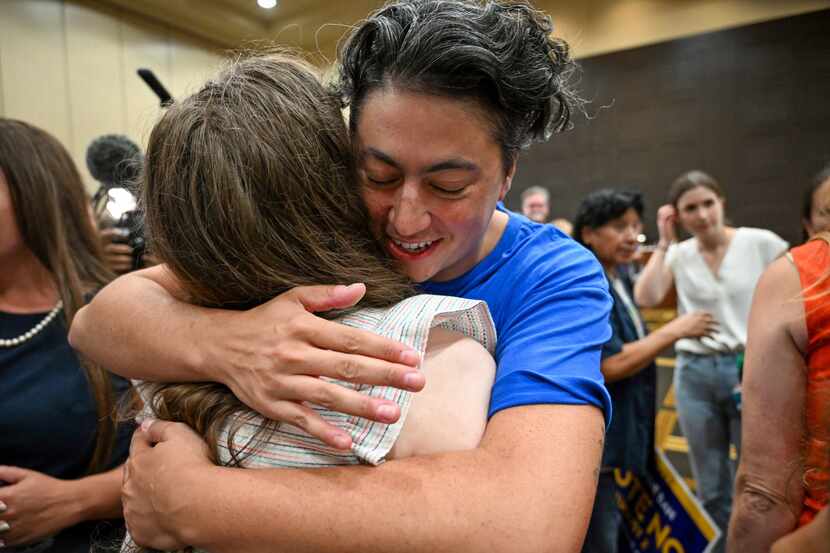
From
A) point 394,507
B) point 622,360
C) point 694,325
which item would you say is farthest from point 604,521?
point 394,507

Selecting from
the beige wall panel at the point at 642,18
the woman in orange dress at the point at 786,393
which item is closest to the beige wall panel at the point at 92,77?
the beige wall panel at the point at 642,18

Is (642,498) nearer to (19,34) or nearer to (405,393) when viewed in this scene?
(405,393)

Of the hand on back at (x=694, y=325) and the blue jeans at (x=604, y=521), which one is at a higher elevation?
the hand on back at (x=694, y=325)

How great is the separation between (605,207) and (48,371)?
2314 millimetres

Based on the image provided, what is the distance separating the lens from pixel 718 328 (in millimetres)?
3145

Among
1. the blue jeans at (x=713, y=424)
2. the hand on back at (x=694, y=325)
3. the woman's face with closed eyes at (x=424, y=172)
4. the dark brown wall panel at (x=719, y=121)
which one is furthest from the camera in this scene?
the dark brown wall panel at (x=719, y=121)

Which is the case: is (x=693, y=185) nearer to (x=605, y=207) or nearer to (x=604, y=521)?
(x=605, y=207)

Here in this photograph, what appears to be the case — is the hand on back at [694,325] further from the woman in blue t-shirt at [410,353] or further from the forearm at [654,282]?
the woman in blue t-shirt at [410,353]

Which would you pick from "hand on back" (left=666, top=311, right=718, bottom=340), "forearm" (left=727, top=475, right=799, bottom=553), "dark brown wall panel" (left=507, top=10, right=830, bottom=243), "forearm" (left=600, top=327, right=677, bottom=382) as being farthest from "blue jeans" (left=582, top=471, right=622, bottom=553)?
"dark brown wall panel" (left=507, top=10, right=830, bottom=243)

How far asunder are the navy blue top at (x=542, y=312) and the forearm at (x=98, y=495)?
0.88 m

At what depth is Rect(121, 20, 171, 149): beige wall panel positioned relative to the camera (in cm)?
649

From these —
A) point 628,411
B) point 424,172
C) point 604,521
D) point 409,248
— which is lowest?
point 604,521

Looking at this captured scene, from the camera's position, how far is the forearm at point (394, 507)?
650mm

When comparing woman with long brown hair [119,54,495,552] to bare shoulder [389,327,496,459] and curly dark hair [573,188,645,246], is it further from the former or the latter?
curly dark hair [573,188,645,246]
